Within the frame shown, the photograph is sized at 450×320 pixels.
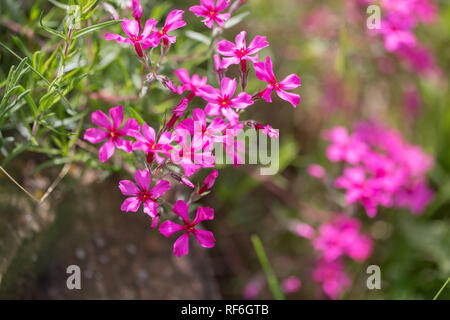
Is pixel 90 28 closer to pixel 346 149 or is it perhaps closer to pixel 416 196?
pixel 346 149

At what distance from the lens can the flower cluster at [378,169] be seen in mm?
1964

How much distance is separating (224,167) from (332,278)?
2.66ft

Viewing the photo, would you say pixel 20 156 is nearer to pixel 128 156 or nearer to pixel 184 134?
pixel 128 156

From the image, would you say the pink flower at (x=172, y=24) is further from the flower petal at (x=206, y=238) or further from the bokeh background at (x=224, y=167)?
the flower petal at (x=206, y=238)

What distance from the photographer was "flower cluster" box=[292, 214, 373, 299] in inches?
88.6

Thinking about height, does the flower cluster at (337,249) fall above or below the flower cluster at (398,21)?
below

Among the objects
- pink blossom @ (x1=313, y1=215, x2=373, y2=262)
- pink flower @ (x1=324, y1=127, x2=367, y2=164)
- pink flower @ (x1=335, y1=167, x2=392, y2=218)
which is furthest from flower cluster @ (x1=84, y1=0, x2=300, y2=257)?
pink blossom @ (x1=313, y1=215, x2=373, y2=262)

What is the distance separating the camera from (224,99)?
4.25 feet

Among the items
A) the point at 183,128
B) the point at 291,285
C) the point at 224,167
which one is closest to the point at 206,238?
the point at 183,128

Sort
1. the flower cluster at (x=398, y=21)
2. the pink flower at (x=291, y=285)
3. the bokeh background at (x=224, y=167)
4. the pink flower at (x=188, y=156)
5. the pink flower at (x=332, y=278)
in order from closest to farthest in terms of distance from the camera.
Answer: the pink flower at (x=188, y=156) < the bokeh background at (x=224, y=167) < the flower cluster at (x=398, y=21) < the pink flower at (x=332, y=278) < the pink flower at (x=291, y=285)

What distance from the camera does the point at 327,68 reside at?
10.1 feet

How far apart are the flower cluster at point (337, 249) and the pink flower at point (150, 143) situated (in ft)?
4.32

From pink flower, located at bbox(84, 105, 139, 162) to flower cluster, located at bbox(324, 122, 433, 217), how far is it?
3.46 ft

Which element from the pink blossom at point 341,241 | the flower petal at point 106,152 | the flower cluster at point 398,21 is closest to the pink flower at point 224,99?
the flower petal at point 106,152
